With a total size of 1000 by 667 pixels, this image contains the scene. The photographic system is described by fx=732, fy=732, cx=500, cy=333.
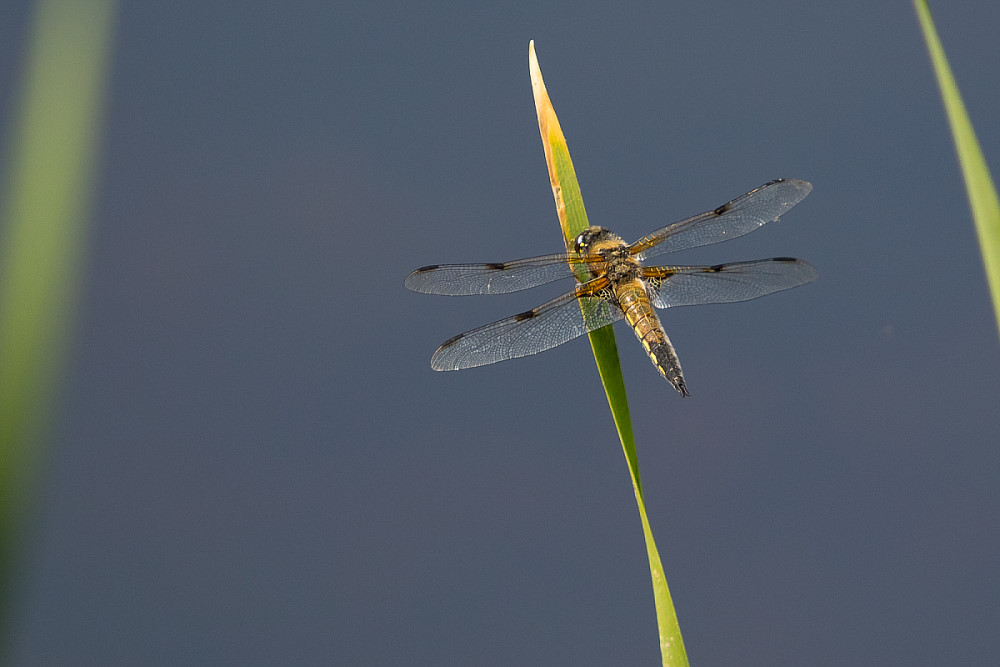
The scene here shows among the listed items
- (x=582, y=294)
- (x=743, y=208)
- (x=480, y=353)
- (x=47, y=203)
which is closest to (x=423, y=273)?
(x=480, y=353)

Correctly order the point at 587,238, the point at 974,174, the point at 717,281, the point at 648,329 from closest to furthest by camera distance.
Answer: the point at 974,174 → the point at 587,238 → the point at 648,329 → the point at 717,281

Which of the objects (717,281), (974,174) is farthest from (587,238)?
(974,174)

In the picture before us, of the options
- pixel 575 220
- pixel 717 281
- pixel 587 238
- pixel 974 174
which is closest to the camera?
pixel 974 174

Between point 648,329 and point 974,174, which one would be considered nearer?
point 974,174

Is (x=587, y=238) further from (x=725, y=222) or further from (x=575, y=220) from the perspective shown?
(x=725, y=222)

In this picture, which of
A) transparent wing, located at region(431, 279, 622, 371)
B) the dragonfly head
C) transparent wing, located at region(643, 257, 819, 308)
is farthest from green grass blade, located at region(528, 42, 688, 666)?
transparent wing, located at region(643, 257, 819, 308)

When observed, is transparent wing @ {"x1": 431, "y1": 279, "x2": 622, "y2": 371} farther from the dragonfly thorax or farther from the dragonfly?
the dragonfly thorax

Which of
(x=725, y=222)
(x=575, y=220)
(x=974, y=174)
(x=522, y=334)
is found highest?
(x=725, y=222)
